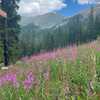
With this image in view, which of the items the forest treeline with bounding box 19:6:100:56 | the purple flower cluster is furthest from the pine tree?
the purple flower cluster

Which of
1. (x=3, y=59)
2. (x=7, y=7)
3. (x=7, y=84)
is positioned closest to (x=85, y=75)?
(x=7, y=84)

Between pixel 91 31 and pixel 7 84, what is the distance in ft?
207

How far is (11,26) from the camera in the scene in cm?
4584

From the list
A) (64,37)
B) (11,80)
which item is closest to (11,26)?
(64,37)

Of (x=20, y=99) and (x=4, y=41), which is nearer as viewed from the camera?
(x=20, y=99)

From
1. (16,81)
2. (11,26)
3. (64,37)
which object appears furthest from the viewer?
(64,37)

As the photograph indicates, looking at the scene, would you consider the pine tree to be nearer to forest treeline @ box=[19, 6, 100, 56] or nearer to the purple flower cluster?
forest treeline @ box=[19, 6, 100, 56]

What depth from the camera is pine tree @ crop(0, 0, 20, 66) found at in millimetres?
42062

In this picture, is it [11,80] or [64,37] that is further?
[64,37]

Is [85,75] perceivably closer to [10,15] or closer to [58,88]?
[58,88]

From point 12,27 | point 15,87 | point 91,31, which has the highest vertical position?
point 15,87

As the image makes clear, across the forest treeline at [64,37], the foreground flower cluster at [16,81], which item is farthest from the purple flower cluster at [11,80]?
the forest treeline at [64,37]

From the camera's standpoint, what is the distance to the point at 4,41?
39.1 m

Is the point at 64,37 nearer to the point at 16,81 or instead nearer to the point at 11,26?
the point at 11,26
